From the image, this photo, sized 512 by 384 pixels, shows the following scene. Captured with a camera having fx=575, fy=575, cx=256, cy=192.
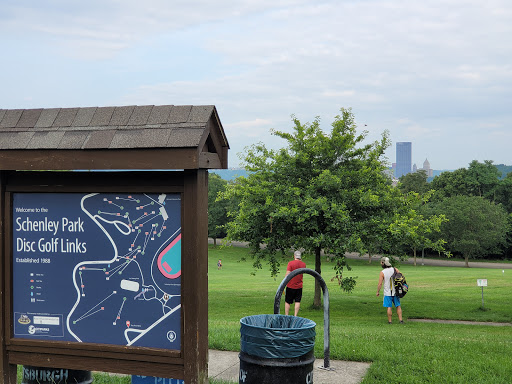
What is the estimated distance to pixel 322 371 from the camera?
7484 mm

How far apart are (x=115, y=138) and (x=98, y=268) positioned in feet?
4.57

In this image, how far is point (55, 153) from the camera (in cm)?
606

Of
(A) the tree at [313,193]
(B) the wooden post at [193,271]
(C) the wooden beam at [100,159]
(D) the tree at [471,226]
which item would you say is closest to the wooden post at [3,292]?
(C) the wooden beam at [100,159]

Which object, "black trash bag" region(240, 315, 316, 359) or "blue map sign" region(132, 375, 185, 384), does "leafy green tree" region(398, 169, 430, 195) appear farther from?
"black trash bag" region(240, 315, 316, 359)

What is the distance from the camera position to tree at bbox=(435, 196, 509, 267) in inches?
2457

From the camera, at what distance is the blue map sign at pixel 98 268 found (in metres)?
5.85

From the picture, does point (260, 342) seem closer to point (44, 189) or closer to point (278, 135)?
point (44, 189)

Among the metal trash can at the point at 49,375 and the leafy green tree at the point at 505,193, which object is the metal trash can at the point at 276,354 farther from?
the leafy green tree at the point at 505,193

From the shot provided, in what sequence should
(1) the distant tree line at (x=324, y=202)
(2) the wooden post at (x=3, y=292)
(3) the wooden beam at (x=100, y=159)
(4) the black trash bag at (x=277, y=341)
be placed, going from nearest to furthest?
(4) the black trash bag at (x=277, y=341)
(3) the wooden beam at (x=100, y=159)
(2) the wooden post at (x=3, y=292)
(1) the distant tree line at (x=324, y=202)

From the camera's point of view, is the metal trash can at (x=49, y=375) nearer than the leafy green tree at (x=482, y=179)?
Yes

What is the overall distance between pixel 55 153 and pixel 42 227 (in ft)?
2.88

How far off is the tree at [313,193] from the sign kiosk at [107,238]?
11142 mm

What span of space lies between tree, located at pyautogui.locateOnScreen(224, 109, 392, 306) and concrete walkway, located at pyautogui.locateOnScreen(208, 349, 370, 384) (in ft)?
29.8

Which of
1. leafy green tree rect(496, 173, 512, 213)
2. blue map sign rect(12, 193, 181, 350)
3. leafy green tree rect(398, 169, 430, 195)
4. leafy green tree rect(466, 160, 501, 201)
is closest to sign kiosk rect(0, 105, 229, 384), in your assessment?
blue map sign rect(12, 193, 181, 350)
